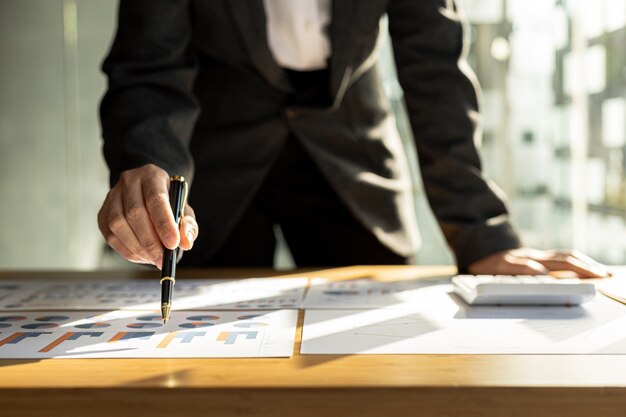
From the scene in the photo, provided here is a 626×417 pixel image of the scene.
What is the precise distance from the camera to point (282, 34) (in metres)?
1.31

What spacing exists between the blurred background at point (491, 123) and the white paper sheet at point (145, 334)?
2734 millimetres

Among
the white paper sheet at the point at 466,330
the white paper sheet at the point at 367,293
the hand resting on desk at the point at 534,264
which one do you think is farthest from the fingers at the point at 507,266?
the white paper sheet at the point at 466,330

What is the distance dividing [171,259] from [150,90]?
439 millimetres

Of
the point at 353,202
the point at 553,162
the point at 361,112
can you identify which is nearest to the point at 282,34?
the point at 361,112

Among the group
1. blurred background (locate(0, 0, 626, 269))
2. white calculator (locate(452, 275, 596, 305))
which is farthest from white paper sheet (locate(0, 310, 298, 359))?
blurred background (locate(0, 0, 626, 269))

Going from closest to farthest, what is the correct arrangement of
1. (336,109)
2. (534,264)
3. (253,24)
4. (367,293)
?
(367,293) < (534,264) < (253,24) < (336,109)

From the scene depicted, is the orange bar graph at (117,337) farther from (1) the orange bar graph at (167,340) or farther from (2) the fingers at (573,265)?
(2) the fingers at (573,265)

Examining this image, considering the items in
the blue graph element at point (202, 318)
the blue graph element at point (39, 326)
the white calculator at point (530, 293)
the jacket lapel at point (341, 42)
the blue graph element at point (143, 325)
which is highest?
the jacket lapel at point (341, 42)

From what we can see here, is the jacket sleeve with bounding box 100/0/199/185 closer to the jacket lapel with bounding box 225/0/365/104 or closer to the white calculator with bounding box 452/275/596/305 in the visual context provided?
the jacket lapel with bounding box 225/0/365/104

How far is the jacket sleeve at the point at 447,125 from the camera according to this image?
1.17m

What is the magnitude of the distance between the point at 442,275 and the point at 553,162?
271 cm

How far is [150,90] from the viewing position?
3.63 feet

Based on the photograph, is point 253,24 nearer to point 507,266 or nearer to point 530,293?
point 507,266

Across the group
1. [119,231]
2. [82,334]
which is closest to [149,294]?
[119,231]
